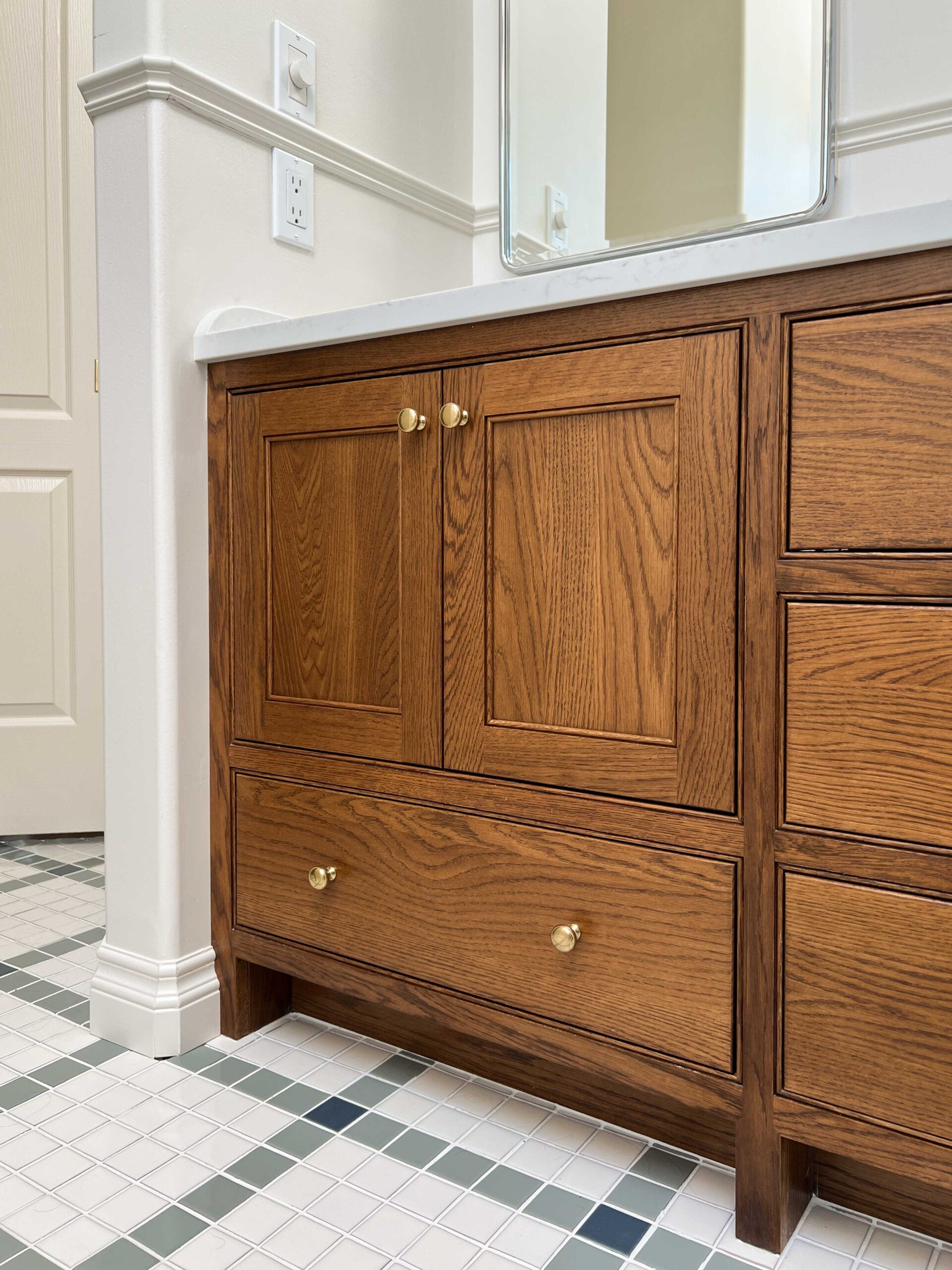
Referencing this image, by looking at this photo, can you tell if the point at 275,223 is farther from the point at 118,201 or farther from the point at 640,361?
the point at 640,361

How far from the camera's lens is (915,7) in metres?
1.26

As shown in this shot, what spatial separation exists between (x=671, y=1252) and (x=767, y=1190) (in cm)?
10

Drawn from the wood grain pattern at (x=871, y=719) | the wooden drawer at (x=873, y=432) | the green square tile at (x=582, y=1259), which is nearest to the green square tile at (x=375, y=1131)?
the green square tile at (x=582, y=1259)

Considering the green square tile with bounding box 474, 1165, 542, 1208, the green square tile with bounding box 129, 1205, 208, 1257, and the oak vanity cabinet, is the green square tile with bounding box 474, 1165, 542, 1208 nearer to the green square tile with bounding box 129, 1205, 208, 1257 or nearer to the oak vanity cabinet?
the oak vanity cabinet

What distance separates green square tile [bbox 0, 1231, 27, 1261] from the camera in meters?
0.87

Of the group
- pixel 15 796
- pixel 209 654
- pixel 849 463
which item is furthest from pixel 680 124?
pixel 15 796

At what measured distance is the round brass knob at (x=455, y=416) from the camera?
1.01 metres

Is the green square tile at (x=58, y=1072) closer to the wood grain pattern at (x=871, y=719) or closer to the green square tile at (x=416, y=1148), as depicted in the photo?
the green square tile at (x=416, y=1148)

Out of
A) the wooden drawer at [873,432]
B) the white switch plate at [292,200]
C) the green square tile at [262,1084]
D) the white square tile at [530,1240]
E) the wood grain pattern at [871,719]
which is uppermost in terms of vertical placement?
the white switch plate at [292,200]

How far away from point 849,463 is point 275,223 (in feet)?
2.97

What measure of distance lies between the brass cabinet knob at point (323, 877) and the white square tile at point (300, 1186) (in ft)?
0.94

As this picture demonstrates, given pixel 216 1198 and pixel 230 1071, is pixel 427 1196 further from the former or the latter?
pixel 230 1071

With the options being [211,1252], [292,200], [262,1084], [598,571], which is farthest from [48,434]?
[211,1252]

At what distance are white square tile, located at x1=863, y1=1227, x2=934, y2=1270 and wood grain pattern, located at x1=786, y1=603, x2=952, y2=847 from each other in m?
0.39
